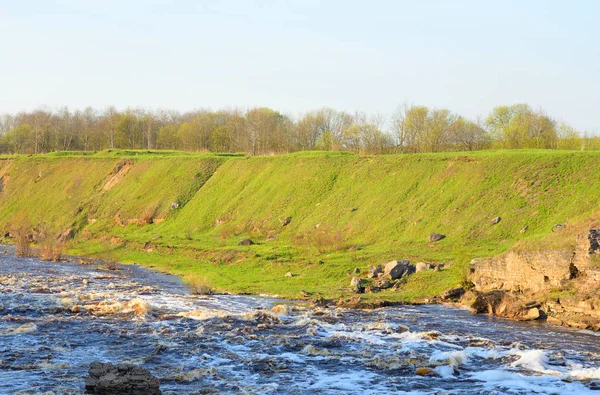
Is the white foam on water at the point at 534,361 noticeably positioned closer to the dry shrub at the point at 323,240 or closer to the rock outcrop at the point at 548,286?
the rock outcrop at the point at 548,286

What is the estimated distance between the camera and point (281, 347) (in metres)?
20.8

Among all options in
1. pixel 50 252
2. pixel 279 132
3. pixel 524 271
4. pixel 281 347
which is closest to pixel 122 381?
pixel 281 347

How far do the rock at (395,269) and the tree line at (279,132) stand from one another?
33035 millimetres

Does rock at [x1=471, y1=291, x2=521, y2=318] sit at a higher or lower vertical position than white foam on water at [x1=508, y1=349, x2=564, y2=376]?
higher

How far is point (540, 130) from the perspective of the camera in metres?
70.6

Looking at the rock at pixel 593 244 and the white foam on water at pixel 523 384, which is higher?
the rock at pixel 593 244

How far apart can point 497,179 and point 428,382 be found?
101 feet

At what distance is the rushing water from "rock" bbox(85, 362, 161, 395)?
0.76 meters

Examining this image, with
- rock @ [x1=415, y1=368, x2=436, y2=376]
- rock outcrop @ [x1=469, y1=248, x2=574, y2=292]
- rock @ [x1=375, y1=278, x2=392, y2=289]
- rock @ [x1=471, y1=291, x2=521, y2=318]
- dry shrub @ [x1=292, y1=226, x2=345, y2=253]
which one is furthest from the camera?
dry shrub @ [x1=292, y1=226, x2=345, y2=253]

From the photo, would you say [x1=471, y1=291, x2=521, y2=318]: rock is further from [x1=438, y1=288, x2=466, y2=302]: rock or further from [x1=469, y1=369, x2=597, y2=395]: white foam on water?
[x1=469, y1=369, x2=597, y2=395]: white foam on water

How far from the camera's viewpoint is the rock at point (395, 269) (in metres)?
32.7

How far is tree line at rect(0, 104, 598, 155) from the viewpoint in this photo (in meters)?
72.3

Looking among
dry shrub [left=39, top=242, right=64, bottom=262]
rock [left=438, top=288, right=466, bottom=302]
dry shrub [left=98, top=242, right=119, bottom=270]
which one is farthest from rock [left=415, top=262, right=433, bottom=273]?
dry shrub [left=39, top=242, right=64, bottom=262]

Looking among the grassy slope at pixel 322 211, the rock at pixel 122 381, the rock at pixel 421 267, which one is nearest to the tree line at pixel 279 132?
the grassy slope at pixel 322 211
